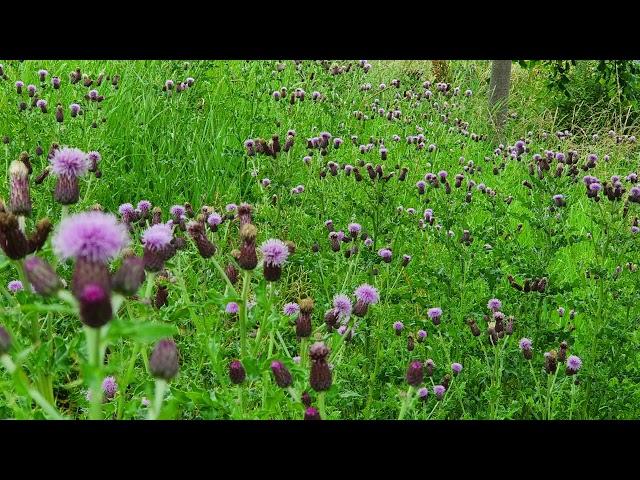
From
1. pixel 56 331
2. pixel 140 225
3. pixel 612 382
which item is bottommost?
pixel 56 331

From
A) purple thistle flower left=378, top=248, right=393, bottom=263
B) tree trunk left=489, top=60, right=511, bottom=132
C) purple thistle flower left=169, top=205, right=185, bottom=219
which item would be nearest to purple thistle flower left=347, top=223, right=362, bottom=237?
purple thistle flower left=378, top=248, right=393, bottom=263

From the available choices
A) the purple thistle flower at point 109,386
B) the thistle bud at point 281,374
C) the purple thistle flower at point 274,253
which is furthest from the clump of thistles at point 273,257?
the purple thistle flower at point 109,386

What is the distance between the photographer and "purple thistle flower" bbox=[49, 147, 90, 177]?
1.70 metres

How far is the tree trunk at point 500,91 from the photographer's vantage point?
7.04 meters

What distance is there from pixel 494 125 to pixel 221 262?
14.1ft

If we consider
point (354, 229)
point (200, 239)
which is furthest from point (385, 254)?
point (200, 239)

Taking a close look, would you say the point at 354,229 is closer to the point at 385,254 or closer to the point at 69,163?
the point at 385,254

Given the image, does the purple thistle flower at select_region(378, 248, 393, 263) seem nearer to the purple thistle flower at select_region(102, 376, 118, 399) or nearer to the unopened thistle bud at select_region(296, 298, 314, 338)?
the unopened thistle bud at select_region(296, 298, 314, 338)

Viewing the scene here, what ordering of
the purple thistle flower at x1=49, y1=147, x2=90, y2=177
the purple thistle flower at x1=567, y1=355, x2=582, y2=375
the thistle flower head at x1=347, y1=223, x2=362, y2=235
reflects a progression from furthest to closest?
1. the thistle flower head at x1=347, y1=223, x2=362, y2=235
2. the purple thistle flower at x1=567, y1=355, x2=582, y2=375
3. the purple thistle flower at x1=49, y1=147, x2=90, y2=177

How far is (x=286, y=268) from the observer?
3.63 metres

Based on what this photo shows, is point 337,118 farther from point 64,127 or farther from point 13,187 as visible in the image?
point 13,187

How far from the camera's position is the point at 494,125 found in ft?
22.4

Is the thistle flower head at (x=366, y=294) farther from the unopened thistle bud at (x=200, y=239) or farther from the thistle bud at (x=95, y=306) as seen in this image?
the thistle bud at (x=95, y=306)
